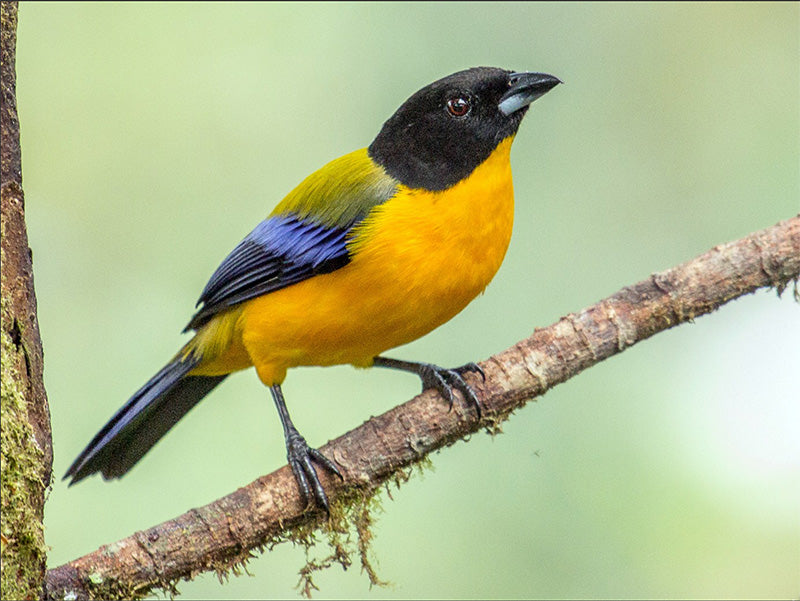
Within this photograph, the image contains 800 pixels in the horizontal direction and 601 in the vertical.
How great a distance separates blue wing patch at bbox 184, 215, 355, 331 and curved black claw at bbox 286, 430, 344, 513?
975 millimetres

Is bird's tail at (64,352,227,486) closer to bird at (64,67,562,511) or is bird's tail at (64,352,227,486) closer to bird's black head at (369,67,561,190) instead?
bird at (64,67,562,511)

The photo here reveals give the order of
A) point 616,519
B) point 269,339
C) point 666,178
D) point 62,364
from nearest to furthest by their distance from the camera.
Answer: point 269,339 → point 616,519 → point 62,364 → point 666,178

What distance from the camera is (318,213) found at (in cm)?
503

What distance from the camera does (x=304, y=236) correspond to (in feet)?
16.2

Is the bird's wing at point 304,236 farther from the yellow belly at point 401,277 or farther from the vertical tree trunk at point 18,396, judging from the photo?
the vertical tree trunk at point 18,396

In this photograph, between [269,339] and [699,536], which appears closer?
[269,339]

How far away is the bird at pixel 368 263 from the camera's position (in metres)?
4.55

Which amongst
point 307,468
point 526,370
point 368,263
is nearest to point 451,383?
point 526,370

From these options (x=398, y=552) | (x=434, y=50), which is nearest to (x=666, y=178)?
(x=434, y=50)

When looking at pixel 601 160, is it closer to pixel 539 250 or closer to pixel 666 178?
pixel 666 178

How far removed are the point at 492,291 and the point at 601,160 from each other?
1.63m

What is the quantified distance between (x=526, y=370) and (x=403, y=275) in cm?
75

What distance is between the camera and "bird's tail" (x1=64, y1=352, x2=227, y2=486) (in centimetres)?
501

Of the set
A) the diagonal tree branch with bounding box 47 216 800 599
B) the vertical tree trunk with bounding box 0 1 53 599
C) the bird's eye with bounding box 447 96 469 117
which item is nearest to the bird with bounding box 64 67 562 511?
the bird's eye with bounding box 447 96 469 117
